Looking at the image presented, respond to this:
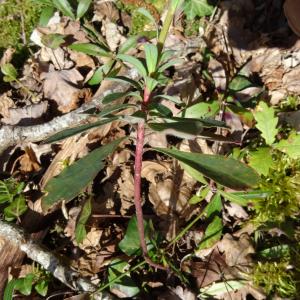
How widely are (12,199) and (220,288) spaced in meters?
1.31

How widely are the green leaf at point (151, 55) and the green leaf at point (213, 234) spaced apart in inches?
39.6

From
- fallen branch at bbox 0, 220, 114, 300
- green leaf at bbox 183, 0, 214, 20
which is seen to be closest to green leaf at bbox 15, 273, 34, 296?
fallen branch at bbox 0, 220, 114, 300

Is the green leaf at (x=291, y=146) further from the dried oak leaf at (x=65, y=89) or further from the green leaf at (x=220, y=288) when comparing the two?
the dried oak leaf at (x=65, y=89)

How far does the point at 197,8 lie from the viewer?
9.95ft

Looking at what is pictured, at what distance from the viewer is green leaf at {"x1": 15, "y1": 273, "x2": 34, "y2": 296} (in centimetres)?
210

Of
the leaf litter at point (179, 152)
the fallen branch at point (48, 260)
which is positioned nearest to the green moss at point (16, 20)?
the leaf litter at point (179, 152)

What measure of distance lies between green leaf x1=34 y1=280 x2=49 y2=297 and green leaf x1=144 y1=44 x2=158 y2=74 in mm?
1297

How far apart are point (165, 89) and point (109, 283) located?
1.43 meters

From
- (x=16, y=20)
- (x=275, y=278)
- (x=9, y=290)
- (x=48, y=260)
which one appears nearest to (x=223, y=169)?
(x=275, y=278)

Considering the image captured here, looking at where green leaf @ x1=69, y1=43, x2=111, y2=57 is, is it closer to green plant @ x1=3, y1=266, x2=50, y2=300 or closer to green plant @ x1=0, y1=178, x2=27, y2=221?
green plant @ x1=0, y1=178, x2=27, y2=221

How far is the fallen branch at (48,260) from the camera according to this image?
6.98 feet

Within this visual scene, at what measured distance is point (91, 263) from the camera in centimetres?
234

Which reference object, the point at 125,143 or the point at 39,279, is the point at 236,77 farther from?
the point at 39,279

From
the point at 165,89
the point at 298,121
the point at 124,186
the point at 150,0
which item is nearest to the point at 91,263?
the point at 124,186
